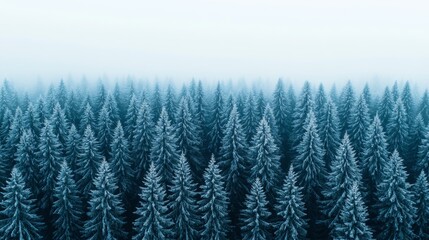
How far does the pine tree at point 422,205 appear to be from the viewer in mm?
33406

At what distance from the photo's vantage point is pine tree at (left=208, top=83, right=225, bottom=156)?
4838 cm

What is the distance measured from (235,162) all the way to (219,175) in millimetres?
7231

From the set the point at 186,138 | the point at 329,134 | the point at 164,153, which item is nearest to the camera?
the point at 164,153

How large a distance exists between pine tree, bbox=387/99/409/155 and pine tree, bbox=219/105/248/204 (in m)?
19.6

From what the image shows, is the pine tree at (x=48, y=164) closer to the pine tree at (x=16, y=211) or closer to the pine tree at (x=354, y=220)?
the pine tree at (x=16, y=211)

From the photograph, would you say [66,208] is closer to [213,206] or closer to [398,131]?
[213,206]

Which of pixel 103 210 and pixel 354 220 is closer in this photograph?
pixel 354 220

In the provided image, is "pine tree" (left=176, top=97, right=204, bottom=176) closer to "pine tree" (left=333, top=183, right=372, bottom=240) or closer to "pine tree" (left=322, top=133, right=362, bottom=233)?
"pine tree" (left=322, top=133, right=362, bottom=233)

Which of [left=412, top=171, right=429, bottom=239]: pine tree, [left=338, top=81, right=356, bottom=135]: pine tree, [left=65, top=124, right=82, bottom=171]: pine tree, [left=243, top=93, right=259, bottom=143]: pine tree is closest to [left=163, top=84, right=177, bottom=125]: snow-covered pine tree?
[left=243, top=93, right=259, bottom=143]: pine tree

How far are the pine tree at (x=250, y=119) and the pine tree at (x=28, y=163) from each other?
24.7 meters

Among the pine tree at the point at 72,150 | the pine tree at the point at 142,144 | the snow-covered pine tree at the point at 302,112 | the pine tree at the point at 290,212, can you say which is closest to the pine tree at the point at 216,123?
the pine tree at the point at 142,144

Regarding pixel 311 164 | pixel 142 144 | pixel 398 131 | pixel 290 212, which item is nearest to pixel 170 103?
pixel 142 144

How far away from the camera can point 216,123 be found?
163 feet

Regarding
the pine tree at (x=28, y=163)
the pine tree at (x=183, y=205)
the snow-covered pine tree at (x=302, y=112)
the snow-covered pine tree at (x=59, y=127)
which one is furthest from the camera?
the snow-covered pine tree at (x=302, y=112)
